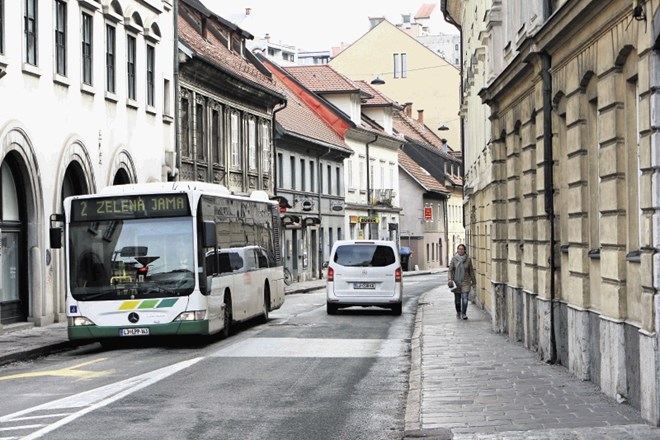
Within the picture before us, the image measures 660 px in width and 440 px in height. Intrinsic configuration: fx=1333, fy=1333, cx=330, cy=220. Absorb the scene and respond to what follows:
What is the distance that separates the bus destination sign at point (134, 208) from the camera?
22.4 metres

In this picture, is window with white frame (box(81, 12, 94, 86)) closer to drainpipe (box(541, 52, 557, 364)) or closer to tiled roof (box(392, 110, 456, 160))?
drainpipe (box(541, 52, 557, 364))

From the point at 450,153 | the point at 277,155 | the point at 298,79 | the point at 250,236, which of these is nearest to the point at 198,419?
the point at 250,236

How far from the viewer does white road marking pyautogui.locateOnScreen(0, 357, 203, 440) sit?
41.5 feet

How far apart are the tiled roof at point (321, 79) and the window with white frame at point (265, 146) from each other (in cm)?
1673

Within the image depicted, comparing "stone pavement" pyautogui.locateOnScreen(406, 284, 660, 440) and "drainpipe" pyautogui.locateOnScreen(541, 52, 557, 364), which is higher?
"drainpipe" pyautogui.locateOnScreen(541, 52, 557, 364)

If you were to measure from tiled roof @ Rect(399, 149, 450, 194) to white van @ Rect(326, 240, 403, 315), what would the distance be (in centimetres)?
5408

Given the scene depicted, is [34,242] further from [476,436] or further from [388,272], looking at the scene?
[476,436]

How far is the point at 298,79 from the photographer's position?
244ft

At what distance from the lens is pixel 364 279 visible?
1309 inches

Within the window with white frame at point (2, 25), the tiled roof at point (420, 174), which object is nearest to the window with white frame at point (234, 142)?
the window with white frame at point (2, 25)

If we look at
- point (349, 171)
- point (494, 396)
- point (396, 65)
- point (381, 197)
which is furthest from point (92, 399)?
point (396, 65)

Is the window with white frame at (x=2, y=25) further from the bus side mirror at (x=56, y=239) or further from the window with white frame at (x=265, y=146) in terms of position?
the window with white frame at (x=265, y=146)

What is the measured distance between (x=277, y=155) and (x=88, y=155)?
2576 cm

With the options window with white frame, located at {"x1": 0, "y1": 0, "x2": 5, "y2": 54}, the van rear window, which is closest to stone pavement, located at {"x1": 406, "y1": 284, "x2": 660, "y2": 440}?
window with white frame, located at {"x1": 0, "y1": 0, "x2": 5, "y2": 54}
